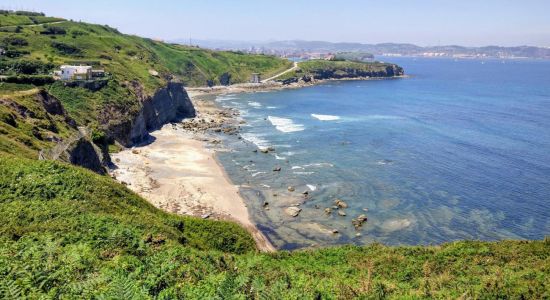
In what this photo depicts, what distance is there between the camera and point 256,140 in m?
88.3

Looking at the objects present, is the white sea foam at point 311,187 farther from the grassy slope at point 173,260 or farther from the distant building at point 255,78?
the distant building at point 255,78

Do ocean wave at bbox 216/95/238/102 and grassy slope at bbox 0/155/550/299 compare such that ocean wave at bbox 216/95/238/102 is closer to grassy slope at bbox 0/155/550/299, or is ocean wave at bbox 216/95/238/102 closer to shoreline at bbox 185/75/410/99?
shoreline at bbox 185/75/410/99

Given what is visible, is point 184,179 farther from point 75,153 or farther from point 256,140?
point 256,140

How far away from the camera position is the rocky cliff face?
7869cm

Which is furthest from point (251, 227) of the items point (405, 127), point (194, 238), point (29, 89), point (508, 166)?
point (405, 127)

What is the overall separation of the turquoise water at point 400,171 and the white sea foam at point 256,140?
8.7 inches

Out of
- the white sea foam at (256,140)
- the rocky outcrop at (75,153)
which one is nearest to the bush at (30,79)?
the rocky outcrop at (75,153)

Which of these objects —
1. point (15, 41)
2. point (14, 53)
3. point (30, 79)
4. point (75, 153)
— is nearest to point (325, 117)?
point (30, 79)

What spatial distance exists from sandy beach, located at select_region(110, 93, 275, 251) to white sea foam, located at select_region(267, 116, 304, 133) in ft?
67.9

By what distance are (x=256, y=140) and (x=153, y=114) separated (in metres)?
27.7

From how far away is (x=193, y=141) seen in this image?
8700 centimetres

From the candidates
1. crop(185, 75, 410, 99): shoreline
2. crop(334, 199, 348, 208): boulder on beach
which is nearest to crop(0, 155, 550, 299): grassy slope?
crop(334, 199, 348, 208): boulder on beach

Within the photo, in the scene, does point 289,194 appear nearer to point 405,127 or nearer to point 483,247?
point 483,247

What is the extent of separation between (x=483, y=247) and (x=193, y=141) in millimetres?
66159
